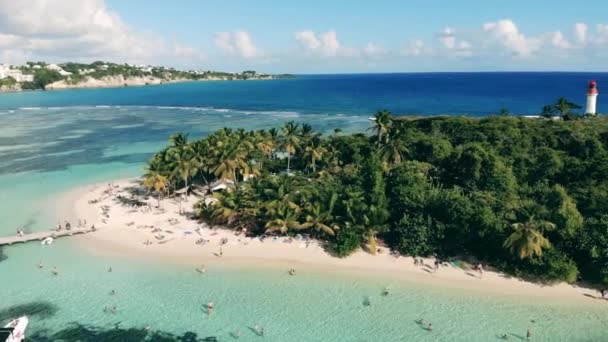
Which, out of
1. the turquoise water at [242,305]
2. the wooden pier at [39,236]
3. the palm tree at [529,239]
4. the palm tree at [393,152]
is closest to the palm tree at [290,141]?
the palm tree at [393,152]

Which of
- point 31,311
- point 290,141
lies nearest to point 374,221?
point 290,141

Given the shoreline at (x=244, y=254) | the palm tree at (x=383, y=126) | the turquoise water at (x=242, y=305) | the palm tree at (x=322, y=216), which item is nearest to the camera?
the turquoise water at (x=242, y=305)

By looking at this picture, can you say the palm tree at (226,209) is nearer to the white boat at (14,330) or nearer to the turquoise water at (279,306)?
the turquoise water at (279,306)

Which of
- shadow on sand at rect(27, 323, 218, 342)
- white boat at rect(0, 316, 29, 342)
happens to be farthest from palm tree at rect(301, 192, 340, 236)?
white boat at rect(0, 316, 29, 342)

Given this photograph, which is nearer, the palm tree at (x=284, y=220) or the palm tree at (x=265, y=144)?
the palm tree at (x=284, y=220)

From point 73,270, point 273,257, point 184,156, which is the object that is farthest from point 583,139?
point 73,270

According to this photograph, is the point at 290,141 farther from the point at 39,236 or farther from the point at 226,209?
the point at 39,236
